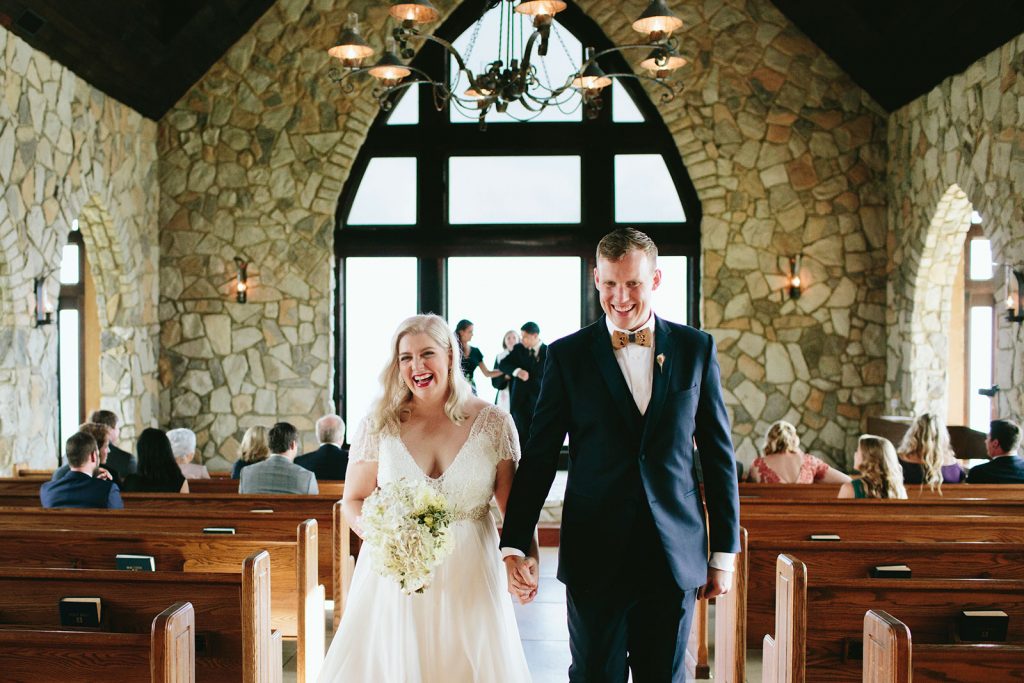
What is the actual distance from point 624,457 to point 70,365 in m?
10.6

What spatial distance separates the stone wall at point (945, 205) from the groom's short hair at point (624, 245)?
5.08 metres

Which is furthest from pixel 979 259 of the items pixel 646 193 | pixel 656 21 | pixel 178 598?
pixel 178 598

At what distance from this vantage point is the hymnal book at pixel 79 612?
2.62 metres

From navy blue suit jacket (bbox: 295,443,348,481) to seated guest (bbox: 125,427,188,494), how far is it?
960mm

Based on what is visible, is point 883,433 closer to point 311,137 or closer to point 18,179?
point 311,137

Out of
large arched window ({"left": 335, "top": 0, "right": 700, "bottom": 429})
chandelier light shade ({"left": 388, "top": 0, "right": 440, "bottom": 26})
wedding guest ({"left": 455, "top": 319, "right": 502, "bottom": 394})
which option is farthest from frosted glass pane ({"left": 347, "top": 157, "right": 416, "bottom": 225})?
chandelier light shade ({"left": 388, "top": 0, "right": 440, "bottom": 26})

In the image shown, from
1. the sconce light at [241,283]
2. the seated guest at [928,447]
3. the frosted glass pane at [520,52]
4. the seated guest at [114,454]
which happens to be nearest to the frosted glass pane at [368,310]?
the sconce light at [241,283]

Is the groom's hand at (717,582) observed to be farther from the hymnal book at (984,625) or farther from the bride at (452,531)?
the hymnal book at (984,625)

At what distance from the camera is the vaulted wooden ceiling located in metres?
6.68

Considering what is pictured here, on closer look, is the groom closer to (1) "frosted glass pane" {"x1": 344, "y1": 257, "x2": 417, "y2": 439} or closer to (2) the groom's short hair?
(2) the groom's short hair

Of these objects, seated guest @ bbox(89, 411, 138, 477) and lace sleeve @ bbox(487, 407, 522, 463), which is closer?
lace sleeve @ bbox(487, 407, 522, 463)

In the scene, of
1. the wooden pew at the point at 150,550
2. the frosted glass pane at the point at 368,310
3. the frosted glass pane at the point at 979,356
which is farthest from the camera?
the frosted glass pane at the point at 979,356

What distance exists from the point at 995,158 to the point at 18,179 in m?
7.10

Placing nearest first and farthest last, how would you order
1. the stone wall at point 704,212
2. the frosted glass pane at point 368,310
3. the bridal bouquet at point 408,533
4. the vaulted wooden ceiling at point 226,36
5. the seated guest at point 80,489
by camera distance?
1. the bridal bouquet at point 408,533
2. the seated guest at point 80,489
3. the vaulted wooden ceiling at point 226,36
4. the stone wall at point 704,212
5. the frosted glass pane at point 368,310
